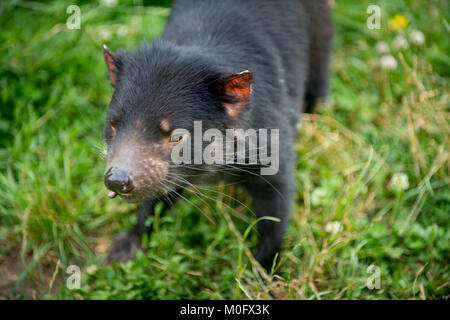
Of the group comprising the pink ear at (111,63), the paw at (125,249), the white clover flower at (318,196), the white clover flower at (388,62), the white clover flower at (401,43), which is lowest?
the paw at (125,249)

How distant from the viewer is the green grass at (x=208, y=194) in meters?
Answer: 3.12

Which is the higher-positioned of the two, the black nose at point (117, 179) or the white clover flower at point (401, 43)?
the white clover flower at point (401, 43)

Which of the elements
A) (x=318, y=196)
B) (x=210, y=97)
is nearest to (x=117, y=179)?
(x=210, y=97)

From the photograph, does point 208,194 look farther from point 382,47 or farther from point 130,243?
point 382,47

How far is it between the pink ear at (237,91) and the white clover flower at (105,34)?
235 centimetres

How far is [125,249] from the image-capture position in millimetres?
3416

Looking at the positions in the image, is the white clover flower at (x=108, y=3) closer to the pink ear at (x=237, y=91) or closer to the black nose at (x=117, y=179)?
the pink ear at (x=237, y=91)

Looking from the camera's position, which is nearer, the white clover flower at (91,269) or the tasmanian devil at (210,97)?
the tasmanian devil at (210,97)

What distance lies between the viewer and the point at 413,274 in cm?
323

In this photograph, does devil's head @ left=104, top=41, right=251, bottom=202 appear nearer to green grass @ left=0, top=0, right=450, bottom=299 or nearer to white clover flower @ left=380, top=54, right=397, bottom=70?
green grass @ left=0, top=0, right=450, bottom=299

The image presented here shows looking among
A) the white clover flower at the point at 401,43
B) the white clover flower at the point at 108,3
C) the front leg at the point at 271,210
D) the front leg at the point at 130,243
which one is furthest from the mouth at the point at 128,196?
the white clover flower at the point at 401,43

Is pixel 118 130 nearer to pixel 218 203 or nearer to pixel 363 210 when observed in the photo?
pixel 218 203

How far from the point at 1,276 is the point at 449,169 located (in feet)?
Result: 11.4

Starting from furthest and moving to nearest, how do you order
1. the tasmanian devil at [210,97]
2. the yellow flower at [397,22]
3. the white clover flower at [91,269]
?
the yellow flower at [397,22], the white clover flower at [91,269], the tasmanian devil at [210,97]
